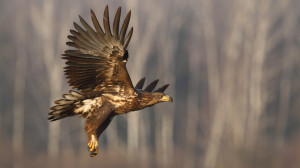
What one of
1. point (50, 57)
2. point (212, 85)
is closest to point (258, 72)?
point (212, 85)

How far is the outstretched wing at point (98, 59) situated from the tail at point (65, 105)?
0.12 m

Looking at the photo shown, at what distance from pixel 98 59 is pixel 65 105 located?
2.61ft

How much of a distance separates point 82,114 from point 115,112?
1.47ft

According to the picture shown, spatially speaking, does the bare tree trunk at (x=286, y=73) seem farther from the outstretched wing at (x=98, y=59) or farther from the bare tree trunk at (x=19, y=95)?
the outstretched wing at (x=98, y=59)

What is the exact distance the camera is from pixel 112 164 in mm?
23594

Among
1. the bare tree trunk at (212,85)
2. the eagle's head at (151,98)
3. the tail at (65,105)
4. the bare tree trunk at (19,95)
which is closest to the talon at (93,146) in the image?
the tail at (65,105)

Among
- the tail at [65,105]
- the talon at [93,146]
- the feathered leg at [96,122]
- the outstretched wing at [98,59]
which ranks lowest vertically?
the talon at [93,146]

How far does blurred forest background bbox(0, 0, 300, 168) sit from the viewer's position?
25141mm

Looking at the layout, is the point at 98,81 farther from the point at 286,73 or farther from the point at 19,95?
the point at 286,73

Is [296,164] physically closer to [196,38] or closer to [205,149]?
[205,149]

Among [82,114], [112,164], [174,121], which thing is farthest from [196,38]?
[82,114]

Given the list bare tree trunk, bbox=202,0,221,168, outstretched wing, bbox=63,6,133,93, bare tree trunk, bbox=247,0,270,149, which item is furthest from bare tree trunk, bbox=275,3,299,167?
outstretched wing, bbox=63,6,133,93

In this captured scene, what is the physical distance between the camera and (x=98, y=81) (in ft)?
26.2

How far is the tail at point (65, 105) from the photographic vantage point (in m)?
8.13
